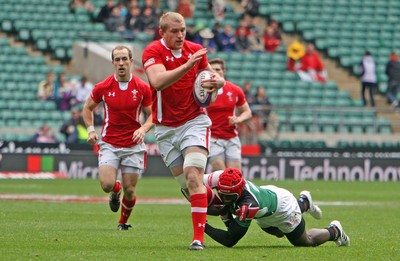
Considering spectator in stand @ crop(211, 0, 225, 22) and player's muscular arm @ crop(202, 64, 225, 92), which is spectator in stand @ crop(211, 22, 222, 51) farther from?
player's muscular arm @ crop(202, 64, 225, 92)

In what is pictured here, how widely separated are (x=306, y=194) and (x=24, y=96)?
20.1 meters

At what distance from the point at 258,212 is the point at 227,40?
24.3 meters

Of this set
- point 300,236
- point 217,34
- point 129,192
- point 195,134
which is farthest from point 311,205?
point 217,34

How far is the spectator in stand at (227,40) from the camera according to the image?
112ft

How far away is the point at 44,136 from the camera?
2839 centimetres

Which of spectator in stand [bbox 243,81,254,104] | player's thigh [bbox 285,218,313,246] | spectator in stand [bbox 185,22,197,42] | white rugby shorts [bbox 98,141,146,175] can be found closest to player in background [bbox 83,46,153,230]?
white rugby shorts [bbox 98,141,146,175]

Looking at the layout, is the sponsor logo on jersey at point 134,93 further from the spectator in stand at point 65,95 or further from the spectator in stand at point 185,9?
the spectator in stand at point 185,9

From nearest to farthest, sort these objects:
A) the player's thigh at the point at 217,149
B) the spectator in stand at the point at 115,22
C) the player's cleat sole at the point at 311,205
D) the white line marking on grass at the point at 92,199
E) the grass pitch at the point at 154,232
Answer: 1. the grass pitch at the point at 154,232
2. the player's cleat sole at the point at 311,205
3. the player's thigh at the point at 217,149
4. the white line marking on grass at the point at 92,199
5. the spectator in stand at the point at 115,22

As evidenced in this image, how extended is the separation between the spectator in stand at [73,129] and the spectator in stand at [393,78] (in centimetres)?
1151

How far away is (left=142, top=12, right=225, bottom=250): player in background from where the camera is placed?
10.6 metres

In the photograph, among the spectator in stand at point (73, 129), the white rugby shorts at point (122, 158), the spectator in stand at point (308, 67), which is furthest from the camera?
the spectator in stand at point (308, 67)

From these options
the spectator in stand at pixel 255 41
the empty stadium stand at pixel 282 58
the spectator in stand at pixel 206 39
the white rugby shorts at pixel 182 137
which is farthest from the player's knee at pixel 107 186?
the spectator in stand at pixel 255 41

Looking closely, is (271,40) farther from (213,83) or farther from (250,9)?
(213,83)

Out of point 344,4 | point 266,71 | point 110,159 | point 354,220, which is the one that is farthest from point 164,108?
point 344,4
